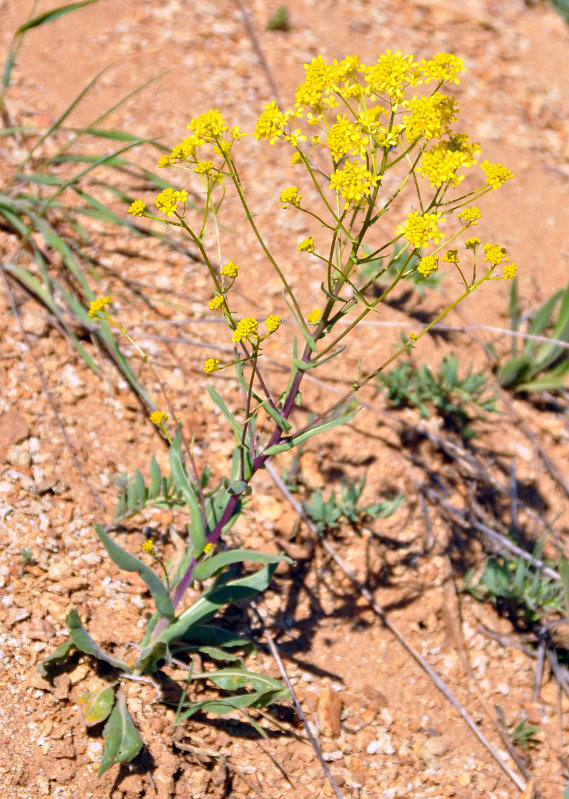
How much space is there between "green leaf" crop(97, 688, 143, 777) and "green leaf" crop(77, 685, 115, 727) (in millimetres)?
23

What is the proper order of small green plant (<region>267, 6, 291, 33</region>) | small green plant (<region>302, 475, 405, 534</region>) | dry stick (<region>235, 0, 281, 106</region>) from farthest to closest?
small green plant (<region>267, 6, 291, 33</region>) → dry stick (<region>235, 0, 281, 106</region>) → small green plant (<region>302, 475, 405, 534</region>)

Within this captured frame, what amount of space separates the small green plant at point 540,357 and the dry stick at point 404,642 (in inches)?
46.7

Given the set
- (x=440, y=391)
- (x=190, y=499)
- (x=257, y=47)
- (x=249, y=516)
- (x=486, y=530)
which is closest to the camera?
(x=190, y=499)

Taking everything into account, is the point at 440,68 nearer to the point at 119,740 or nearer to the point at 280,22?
the point at 119,740

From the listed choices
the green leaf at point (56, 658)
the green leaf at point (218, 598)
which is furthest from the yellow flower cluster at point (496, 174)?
the green leaf at point (56, 658)

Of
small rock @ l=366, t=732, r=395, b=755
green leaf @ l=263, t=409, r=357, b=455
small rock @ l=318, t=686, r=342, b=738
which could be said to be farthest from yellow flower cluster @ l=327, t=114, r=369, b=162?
small rock @ l=366, t=732, r=395, b=755

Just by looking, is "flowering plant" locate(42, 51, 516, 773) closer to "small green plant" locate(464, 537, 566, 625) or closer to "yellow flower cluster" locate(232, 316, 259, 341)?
"yellow flower cluster" locate(232, 316, 259, 341)

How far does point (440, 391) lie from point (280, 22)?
2580 millimetres

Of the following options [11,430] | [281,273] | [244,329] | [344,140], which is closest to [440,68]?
[344,140]

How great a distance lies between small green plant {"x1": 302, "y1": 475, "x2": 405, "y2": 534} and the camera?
2.69 meters

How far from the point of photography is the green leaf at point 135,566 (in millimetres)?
1859

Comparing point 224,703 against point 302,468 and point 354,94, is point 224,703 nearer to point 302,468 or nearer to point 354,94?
point 302,468

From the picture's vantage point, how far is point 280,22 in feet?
14.3

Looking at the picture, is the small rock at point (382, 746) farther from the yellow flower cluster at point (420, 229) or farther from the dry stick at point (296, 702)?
the yellow flower cluster at point (420, 229)
